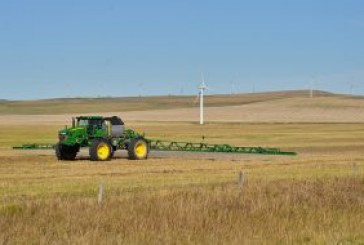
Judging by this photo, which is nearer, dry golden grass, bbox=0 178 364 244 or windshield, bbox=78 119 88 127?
dry golden grass, bbox=0 178 364 244

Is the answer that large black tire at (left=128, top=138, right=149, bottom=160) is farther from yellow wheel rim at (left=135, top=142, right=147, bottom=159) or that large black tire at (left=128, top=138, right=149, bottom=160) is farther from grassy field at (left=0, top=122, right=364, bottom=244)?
grassy field at (left=0, top=122, right=364, bottom=244)

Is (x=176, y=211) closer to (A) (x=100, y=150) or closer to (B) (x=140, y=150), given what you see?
(A) (x=100, y=150)

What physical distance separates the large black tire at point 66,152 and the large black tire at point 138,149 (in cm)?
294

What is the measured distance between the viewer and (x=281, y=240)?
1295 centimetres

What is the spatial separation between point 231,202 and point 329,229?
112 inches

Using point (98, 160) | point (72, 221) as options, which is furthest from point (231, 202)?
point (98, 160)

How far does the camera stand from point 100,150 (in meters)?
37.4

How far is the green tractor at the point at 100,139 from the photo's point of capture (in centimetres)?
3806

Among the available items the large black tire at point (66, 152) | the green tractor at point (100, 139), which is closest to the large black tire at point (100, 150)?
the green tractor at point (100, 139)

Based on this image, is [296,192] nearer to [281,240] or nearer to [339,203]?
[339,203]

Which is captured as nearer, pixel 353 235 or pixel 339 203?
pixel 353 235

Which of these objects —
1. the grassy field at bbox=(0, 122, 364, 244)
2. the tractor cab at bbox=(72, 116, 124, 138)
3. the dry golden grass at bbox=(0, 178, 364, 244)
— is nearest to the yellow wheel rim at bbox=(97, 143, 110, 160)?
the tractor cab at bbox=(72, 116, 124, 138)

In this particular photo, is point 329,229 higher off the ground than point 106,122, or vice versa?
point 106,122

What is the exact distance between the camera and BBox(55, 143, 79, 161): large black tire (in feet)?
127
